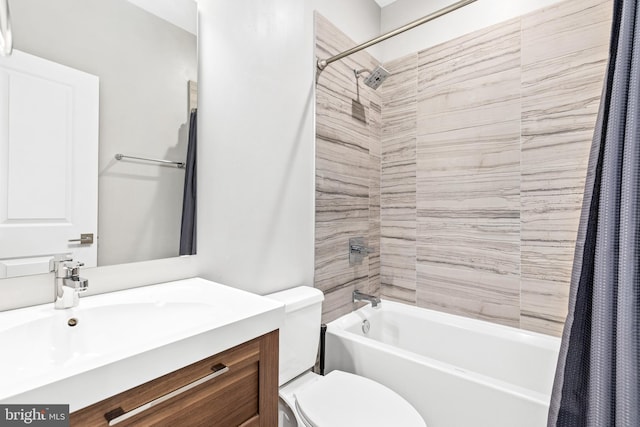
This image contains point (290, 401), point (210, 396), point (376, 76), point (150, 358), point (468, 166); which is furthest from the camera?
point (468, 166)

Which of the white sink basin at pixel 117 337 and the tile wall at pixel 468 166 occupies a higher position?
the tile wall at pixel 468 166

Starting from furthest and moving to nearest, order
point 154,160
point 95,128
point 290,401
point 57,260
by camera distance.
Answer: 1. point 290,401
2. point 154,160
3. point 95,128
4. point 57,260

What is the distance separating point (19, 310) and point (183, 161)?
633 mm

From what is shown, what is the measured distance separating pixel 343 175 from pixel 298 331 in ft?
3.17

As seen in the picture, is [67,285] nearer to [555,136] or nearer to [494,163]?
[494,163]

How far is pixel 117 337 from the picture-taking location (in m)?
0.87

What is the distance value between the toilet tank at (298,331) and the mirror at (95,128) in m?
0.53

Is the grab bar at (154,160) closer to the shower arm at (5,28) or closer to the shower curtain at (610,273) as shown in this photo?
the shower arm at (5,28)

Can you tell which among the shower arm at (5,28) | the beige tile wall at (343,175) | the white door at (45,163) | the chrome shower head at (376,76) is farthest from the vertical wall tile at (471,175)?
the shower arm at (5,28)

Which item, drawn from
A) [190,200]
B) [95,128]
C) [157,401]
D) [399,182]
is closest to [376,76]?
[399,182]

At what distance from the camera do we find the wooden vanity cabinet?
616 mm

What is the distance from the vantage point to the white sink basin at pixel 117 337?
1.80 feet

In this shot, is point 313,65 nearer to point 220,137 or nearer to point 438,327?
point 220,137

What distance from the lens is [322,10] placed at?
5.99 feet
